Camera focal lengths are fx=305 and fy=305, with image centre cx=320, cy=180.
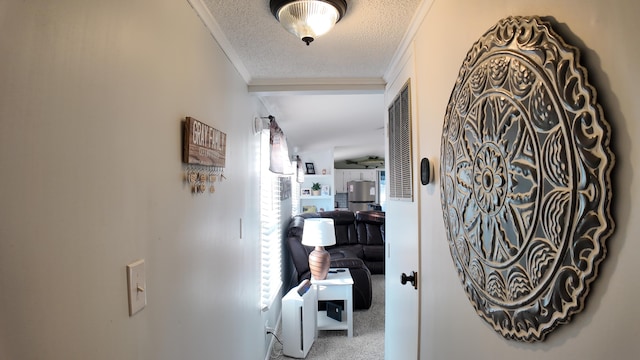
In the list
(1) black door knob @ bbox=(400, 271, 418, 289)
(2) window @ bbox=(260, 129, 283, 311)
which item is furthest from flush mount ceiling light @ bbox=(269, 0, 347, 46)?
(2) window @ bbox=(260, 129, 283, 311)

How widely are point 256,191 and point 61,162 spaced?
1.71m

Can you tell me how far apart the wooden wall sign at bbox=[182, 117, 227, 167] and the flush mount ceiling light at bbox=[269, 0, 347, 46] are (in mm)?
526

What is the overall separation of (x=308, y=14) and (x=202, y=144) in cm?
64

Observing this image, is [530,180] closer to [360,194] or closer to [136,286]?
[136,286]

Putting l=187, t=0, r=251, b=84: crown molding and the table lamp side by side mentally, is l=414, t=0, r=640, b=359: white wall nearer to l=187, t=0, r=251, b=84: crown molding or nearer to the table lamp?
l=187, t=0, r=251, b=84: crown molding

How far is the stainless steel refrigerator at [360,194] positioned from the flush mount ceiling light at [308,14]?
323 inches

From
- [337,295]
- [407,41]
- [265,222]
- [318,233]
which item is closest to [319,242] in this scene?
[318,233]

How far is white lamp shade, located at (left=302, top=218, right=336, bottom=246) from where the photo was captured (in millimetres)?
3160

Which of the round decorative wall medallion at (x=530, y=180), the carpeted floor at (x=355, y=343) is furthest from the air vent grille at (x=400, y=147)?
the carpeted floor at (x=355, y=343)

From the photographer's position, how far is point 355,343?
2.94 meters

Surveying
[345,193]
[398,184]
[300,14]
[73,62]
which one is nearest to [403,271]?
[398,184]

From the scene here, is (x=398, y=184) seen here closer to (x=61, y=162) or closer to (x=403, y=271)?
(x=403, y=271)

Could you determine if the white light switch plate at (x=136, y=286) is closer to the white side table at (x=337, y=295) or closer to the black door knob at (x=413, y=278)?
the black door knob at (x=413, y=278)

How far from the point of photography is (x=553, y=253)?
0.50m
